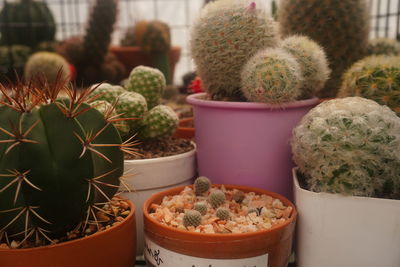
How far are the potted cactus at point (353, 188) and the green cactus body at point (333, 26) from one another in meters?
0.41

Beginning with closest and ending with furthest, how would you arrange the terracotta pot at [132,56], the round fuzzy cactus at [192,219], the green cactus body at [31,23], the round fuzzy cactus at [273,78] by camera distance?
the round fuzzy cactus at [192,219] < the round fuzzy cactus at [273,78] < the terracotta pot at [132,56] < the green cactus body at [31,23]

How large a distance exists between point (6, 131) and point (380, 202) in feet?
1.79

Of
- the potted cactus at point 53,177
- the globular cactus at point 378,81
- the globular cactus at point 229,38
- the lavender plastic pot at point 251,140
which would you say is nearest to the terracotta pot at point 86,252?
the potted cactus at point 53,177

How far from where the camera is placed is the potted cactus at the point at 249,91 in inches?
30.1

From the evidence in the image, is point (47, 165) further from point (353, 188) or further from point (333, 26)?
point (333, 26)

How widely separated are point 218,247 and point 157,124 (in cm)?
41

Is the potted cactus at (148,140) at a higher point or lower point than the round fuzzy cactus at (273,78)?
lower

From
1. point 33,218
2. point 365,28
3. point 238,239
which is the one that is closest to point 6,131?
point 33,218

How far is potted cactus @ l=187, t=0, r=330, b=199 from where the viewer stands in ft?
2.51

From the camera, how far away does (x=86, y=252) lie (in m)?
0.59

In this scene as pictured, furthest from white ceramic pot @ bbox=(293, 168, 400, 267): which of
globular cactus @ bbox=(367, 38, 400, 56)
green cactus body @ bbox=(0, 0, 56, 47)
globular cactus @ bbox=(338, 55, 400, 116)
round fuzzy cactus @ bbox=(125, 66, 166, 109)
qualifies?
green cactus body @ bbox=(0, 0, 56, 47)

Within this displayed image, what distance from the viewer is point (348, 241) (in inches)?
24.5

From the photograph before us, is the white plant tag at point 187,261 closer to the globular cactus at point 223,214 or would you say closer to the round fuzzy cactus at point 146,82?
the globular cactus at point 223,214

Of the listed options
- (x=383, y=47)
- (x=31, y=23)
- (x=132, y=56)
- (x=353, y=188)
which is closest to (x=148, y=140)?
(x=353, y=188)
